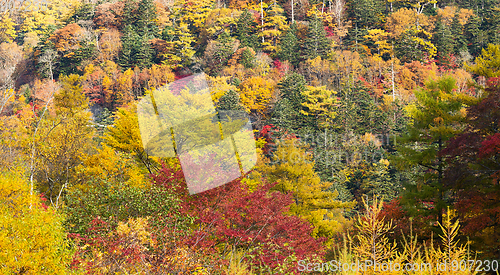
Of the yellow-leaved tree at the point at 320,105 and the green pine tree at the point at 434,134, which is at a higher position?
the green pine tree at the point at 434,134

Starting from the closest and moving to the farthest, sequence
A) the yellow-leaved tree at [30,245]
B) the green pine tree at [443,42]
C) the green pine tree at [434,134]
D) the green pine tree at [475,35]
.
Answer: the yellow-leaved tree at [30,245] → the green pine tree at [434,134] → the green pine tree at [443,42] → the green pine tree at [475,35]

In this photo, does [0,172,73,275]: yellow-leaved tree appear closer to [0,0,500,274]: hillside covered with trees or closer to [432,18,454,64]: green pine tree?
[0,0,500,274]: hillside covered with trees

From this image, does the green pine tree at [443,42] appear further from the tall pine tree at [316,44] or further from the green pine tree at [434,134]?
the green pine tree at [434,134]

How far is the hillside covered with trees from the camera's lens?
5805mm

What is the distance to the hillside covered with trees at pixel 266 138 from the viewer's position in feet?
19.0

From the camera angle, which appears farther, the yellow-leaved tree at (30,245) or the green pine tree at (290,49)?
the green pine tree at (290,49)

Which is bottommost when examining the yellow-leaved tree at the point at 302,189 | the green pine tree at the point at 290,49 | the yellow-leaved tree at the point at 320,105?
the yellow-leaved tree at the point at 320,105

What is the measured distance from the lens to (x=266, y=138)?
29.5m

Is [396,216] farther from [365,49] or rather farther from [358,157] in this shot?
[365,49]

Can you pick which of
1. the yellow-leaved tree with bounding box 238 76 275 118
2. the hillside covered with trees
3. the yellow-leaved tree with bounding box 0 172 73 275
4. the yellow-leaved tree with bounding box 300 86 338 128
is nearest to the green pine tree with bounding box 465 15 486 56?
the hillside covered with trees

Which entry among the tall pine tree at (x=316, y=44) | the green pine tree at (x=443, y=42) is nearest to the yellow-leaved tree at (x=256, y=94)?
the tall pine tree at (x=316, y=44)

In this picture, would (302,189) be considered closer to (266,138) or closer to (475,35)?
(266,138)

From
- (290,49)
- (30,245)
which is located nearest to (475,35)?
(290,49)

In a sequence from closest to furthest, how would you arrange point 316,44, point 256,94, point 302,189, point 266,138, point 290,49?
point 302,189 < point 266,138 < point 256,94 < point 316,44 < point 290,49
